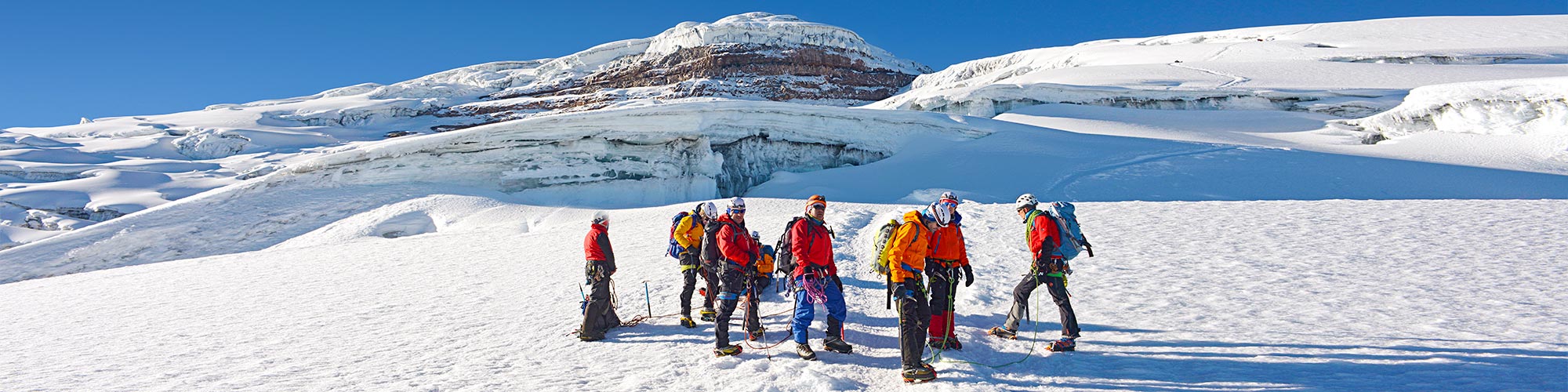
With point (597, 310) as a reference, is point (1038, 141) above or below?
above

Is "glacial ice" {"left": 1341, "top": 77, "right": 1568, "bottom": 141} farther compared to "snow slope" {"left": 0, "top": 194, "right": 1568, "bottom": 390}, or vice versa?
"glacial ice" {"left": 1341, "top": 77, "right": 1568, "bottom": 141}

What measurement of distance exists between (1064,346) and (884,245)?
1831 millimetres

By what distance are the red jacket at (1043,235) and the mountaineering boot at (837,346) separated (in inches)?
70.5

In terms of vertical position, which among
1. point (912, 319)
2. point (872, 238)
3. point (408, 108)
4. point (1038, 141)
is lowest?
point (872, 238)

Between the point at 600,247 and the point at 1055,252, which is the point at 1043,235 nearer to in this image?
the point at 1055,252

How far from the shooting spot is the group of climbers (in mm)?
5047

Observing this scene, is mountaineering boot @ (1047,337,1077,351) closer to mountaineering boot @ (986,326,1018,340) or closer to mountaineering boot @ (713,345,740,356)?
mountaineering boot @ (986,326,1018,340)

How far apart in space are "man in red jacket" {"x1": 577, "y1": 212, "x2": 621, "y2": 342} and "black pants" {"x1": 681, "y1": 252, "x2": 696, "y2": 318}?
743 millimetres

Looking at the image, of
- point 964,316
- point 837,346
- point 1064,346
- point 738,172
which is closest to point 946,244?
point 837,346

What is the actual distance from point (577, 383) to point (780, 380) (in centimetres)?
159

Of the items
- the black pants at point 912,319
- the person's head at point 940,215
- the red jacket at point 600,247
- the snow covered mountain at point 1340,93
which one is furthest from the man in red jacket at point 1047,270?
the snow covered mountain at point 1340,93

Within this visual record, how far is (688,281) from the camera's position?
6.81 m

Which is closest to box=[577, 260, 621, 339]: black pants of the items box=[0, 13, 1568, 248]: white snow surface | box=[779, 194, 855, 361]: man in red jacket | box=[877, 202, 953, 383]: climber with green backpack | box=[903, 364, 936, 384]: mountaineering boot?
box=[779, 194, 855, 361]: man in red jacket

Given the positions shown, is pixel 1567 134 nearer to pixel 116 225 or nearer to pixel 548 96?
pixel 116 225
